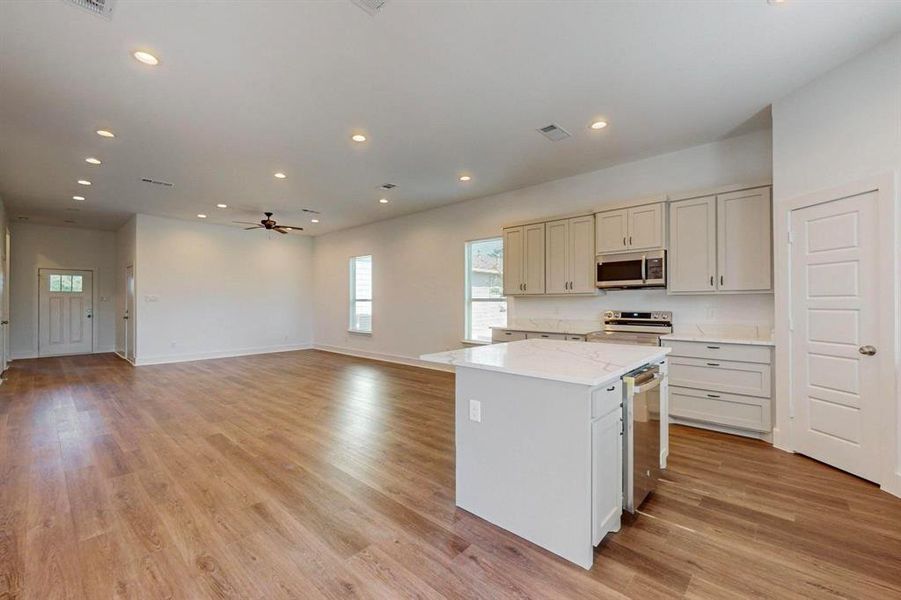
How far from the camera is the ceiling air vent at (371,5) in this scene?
2.18 m

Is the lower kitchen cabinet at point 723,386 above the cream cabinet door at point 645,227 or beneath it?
beneath

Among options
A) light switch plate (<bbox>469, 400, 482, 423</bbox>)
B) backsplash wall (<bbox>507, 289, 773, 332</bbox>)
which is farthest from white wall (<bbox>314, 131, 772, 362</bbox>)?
light switch plate (<bbox>469, 400, 482, 423</bbox>)

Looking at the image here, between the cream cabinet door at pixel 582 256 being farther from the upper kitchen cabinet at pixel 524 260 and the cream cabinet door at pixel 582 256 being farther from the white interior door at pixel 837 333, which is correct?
the white interior door at pixel 837 333

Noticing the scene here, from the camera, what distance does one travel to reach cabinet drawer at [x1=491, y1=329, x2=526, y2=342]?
5387 millimetres

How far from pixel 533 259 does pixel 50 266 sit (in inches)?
418

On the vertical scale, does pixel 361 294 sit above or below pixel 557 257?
below

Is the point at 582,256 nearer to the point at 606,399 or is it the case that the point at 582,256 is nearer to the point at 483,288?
the point at 483,288

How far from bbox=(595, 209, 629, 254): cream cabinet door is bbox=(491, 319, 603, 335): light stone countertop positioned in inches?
39.7

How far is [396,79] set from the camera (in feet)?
9.75

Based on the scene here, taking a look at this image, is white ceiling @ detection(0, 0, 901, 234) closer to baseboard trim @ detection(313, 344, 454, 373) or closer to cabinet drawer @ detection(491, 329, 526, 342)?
cabinet drawer @ detection(491, 329, 526, 342)

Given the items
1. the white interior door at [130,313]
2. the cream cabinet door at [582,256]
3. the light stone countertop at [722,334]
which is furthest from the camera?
the white interior door at [130,313]

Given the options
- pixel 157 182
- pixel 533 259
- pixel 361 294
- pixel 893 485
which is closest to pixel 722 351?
pixel 893 485

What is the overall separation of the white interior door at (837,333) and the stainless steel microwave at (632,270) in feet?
3.77

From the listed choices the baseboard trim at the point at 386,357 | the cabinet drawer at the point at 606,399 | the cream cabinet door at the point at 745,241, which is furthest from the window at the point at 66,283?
the cream cabinet door at the point at 745,241
